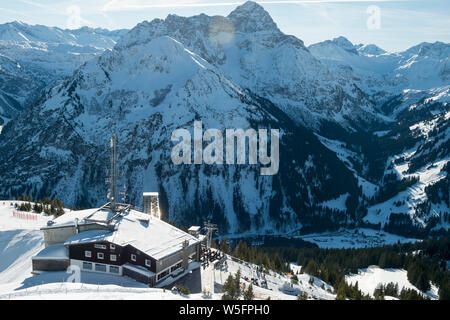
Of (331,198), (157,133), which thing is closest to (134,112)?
(157,133)

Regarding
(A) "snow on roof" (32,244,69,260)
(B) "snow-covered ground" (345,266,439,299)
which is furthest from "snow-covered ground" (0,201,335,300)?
(B) "snow-covered ground" (345,266,439,299)

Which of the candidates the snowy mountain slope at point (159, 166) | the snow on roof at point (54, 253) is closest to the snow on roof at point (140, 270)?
the snow on roof at point (54, 253)

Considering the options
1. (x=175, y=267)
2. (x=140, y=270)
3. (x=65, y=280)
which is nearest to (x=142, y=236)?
(x=140, y=270)

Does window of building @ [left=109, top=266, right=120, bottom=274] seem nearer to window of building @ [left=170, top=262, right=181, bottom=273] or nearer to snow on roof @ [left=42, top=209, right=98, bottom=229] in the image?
window of building @ [left=170, top=262, right=181, bottom=273]

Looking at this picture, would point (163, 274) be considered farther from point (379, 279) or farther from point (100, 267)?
point (379, 279)

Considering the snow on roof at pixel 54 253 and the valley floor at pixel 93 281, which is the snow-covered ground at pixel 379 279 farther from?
the snow on roof at pixel 54 253

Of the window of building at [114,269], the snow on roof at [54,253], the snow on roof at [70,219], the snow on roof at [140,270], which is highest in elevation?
the snow on roof at [70,219]
